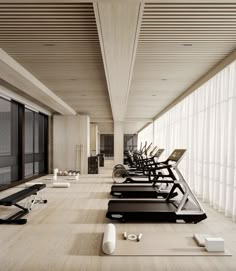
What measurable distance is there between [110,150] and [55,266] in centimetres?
2471

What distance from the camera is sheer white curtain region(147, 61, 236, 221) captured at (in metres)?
4.89

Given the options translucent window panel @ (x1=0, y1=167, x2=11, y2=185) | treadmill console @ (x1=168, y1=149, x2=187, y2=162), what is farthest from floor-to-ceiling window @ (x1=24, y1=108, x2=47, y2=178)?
treadmill console @ (x1=168, y1=149, x2=187, y2=162)

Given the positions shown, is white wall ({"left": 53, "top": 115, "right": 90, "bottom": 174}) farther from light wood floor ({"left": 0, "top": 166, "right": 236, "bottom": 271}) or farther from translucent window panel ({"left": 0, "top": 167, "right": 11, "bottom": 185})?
light wood floor ({"left": 0, "top": 166, "right": 236, "bottom": 271})

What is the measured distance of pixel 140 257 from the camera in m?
3.07

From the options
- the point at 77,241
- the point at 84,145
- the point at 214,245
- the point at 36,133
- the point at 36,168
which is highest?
the point at 36,133

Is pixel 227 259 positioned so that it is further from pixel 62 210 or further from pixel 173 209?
pixel 62 210

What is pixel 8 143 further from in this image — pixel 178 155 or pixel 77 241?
pixel 77 241

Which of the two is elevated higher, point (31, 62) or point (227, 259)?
point (31, 62)

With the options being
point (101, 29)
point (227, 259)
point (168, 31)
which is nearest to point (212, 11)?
point (168, 31)

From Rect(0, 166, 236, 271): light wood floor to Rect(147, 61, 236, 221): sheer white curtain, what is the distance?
16.5 inches

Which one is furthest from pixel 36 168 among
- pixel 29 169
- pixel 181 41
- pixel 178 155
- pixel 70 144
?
pixel 181 41

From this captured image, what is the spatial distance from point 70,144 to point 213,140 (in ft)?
23.4

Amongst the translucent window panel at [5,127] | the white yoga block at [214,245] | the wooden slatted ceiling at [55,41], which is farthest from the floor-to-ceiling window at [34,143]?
the white yoga block at [214,245]

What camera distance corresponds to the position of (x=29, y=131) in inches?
401
